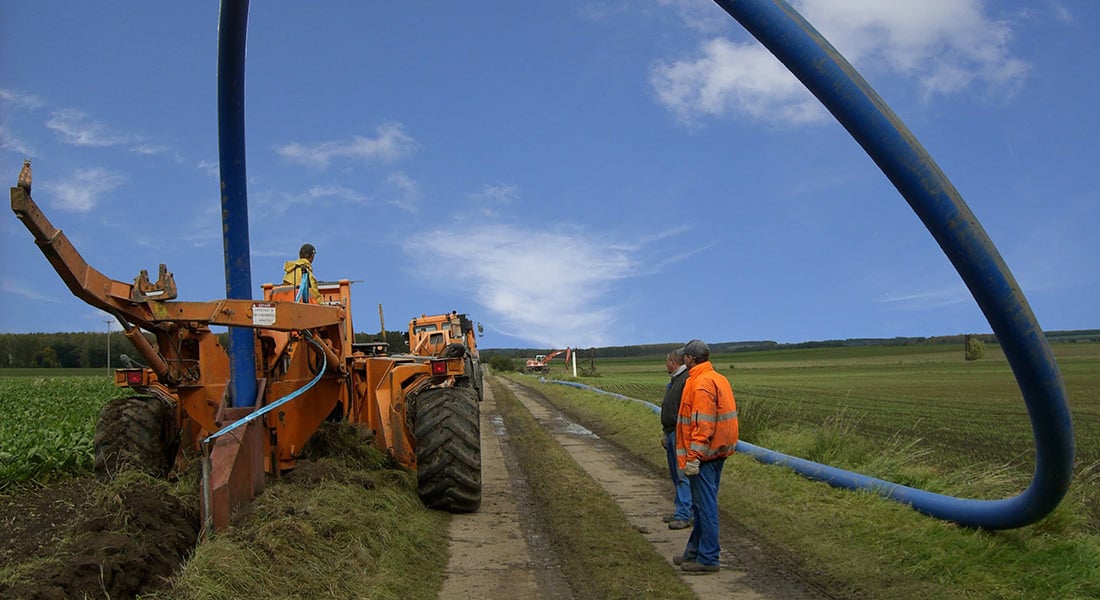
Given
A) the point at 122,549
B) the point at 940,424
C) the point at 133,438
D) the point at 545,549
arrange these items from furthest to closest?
the point at 940,424
the point at 133,438
the point at 545,549
the point at 122,549

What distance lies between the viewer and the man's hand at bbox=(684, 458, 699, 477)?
602cm

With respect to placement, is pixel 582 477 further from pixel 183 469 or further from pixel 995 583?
pixel 995 583

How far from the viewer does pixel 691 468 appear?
19.7 feet

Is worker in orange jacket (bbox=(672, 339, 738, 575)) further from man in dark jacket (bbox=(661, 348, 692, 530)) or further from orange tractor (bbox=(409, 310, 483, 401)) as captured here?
orange tractor (bbox=(409, 310, 483, 401))

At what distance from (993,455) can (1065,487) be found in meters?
7.08

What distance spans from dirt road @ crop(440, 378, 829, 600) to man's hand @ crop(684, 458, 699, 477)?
0.72m

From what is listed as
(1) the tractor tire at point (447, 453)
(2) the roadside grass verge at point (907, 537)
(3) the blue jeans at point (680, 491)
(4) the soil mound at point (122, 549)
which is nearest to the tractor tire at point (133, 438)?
(4) the soil mound at point (122, 549)

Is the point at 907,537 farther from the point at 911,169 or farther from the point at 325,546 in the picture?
the point at 325,546

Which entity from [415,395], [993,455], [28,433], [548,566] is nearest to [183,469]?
Answer: [415,395]

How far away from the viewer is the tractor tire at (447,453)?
305 inches

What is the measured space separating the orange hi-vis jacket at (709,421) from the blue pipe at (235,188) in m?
3.56

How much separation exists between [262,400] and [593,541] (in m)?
2.97

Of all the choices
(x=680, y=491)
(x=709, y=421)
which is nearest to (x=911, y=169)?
(x=709, y=421)

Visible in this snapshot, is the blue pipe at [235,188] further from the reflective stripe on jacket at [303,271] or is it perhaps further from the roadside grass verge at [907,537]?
the roadside grass verge at [907,537]
